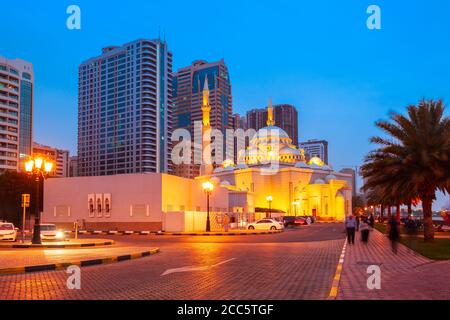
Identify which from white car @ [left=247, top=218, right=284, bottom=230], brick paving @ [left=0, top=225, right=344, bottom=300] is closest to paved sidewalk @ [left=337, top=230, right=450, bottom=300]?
brick paving @ [left=0, top=225, right=344, bottom=300]

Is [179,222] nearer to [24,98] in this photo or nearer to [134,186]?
[134,186]

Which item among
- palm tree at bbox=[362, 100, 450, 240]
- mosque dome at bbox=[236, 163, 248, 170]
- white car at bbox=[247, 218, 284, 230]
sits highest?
mosque dome at bbox=[236, 163, 248, 170]

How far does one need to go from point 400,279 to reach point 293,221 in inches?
2221

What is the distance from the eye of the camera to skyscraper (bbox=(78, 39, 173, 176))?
153875 millimetres

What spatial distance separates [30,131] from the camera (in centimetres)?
14238

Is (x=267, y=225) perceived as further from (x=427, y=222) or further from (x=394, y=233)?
(x=394, y=233)

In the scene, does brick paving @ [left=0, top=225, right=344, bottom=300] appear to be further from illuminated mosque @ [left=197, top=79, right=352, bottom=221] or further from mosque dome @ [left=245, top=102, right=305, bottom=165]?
mosque dome @ [left=245, top=102, right=305, bottom=165]

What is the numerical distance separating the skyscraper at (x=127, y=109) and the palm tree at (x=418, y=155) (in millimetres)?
130071

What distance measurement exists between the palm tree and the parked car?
38.7 metres

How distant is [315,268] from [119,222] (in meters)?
36.3

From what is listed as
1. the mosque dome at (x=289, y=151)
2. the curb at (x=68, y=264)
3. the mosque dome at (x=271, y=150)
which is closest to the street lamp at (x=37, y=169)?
the curb at (x=68, y=264)

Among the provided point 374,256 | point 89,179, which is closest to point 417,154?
point 374,256

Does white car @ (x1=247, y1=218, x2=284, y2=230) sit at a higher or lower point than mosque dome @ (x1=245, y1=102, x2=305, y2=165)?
lower

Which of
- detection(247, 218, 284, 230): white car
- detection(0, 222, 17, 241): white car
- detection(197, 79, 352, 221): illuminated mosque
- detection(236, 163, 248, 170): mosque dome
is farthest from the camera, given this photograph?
detection(236, 163, 248, 170): mosque dome
